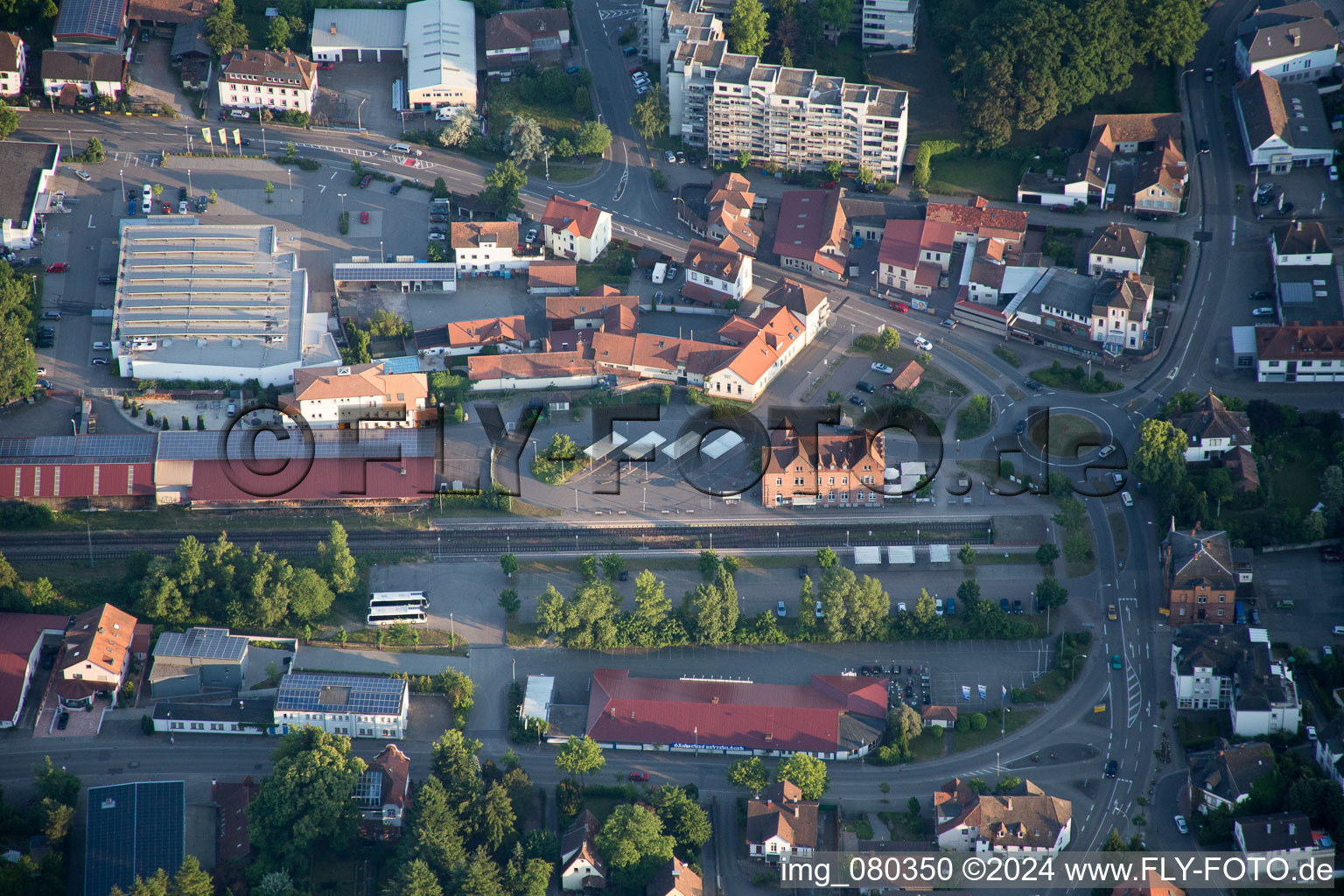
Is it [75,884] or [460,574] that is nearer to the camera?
[75,884]

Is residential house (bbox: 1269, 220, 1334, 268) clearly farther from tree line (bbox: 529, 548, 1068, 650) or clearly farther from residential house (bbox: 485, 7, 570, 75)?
residential house (bbox: 485, 7, 570, 75)

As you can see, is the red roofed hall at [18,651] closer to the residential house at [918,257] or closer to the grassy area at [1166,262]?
the residential house at [918,257]

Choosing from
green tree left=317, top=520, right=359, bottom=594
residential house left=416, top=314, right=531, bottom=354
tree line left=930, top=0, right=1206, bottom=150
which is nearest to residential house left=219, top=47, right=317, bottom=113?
residential house left=416, top=314, right=531, bottom=354

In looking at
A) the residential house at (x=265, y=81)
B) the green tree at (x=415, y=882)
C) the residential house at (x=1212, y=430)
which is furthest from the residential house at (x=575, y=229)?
the green tree at (x=415, y=882)

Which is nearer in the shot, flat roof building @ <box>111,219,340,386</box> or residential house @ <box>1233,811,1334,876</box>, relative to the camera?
residential house @ <box>1233,811,1334,876</box>

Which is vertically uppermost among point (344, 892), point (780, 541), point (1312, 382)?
point (1312, 382)

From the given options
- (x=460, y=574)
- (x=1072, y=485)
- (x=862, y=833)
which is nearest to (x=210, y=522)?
(x=460, y=574)

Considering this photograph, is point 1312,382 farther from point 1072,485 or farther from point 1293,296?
point 1072,485
